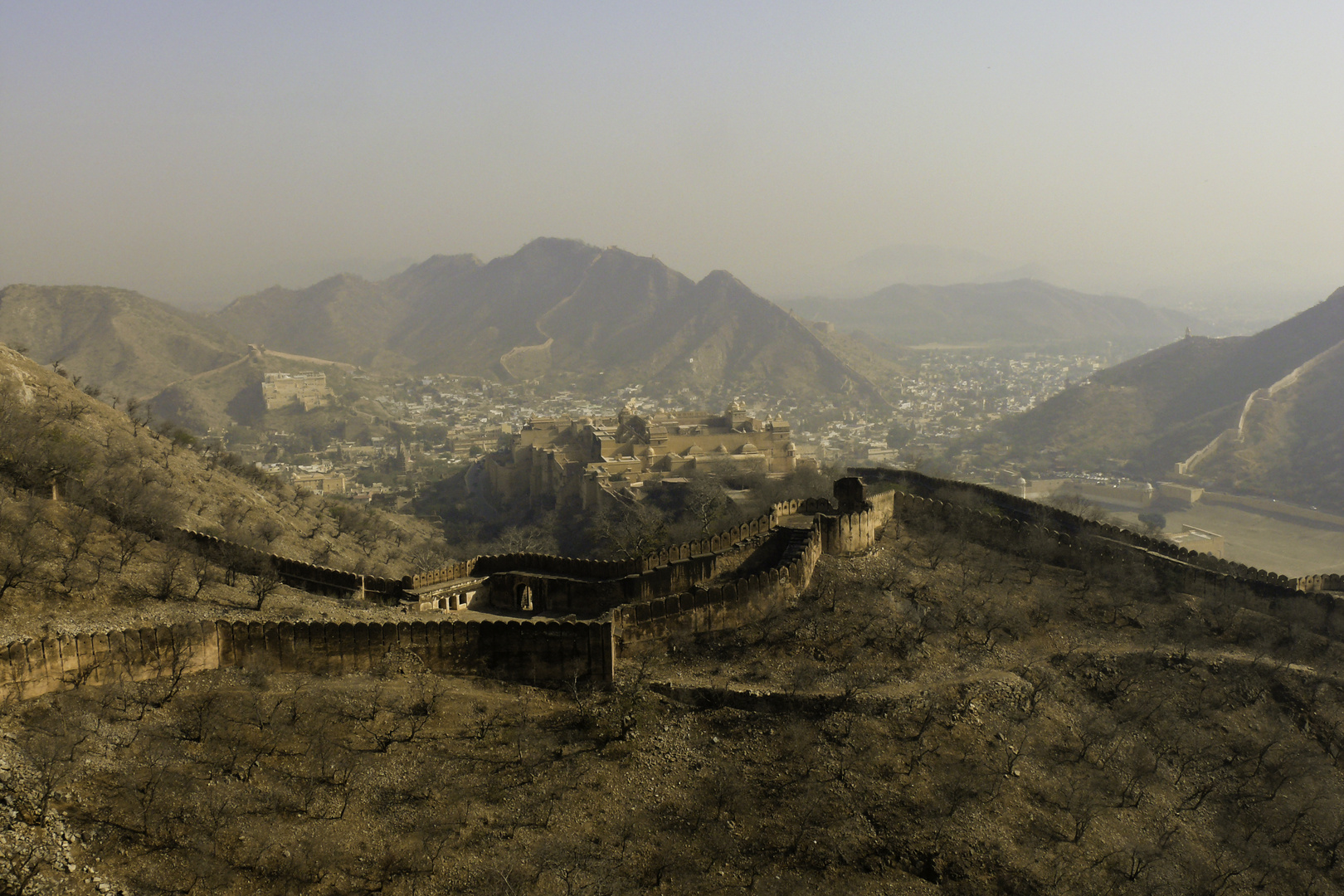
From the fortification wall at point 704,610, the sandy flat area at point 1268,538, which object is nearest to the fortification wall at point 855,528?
the fortification wall at point 704,610

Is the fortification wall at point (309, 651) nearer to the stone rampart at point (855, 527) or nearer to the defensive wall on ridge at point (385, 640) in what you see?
the defensive wall on ridge at point (385, 640)

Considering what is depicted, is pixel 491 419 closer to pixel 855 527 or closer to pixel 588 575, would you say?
pixel 855 527

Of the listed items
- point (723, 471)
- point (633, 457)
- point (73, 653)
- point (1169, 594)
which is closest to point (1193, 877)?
point (1169, 594)

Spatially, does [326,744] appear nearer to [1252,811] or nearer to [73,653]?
Result: [73,653]

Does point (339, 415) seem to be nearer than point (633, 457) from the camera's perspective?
No

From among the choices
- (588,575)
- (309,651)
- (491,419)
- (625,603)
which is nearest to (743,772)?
(625,603)
